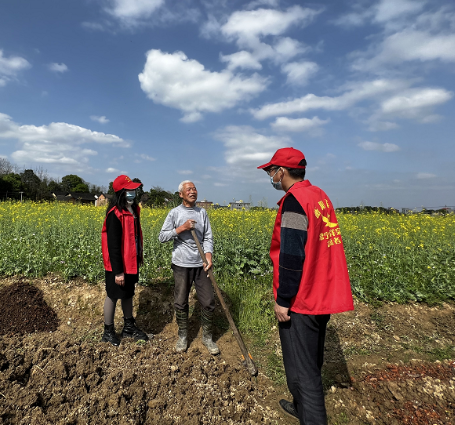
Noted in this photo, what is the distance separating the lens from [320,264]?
2.03 meters

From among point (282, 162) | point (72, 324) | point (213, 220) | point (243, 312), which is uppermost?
point (282, 162)

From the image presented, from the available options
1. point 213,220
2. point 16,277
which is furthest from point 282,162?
point 213,220

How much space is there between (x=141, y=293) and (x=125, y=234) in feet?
6.06

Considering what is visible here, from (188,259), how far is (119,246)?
812 mm

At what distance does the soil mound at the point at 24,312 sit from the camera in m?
4.14

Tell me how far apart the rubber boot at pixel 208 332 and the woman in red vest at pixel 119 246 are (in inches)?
38.3

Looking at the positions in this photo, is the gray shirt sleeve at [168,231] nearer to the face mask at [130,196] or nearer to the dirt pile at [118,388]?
the face mask at [130,196]

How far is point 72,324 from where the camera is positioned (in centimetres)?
441

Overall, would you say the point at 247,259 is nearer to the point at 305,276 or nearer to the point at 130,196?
the point at 130,196

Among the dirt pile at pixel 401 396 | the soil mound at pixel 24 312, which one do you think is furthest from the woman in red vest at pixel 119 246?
the dirt pile at pixel 401 396

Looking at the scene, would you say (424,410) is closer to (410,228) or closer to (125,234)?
(125,234)

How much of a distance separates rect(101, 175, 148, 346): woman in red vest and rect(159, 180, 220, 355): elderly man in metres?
0.40

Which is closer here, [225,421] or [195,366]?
[225,421]

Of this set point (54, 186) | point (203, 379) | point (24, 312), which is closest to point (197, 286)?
point (203, 379)
